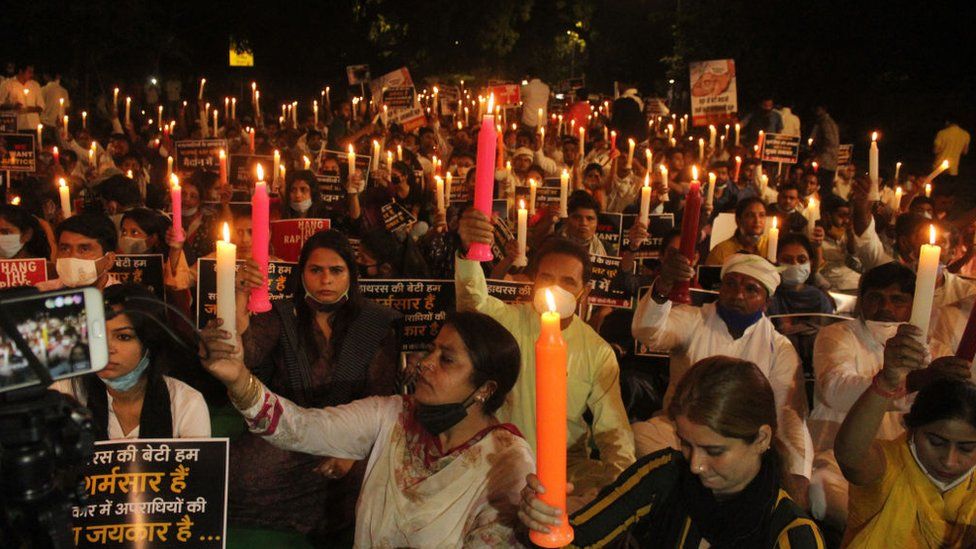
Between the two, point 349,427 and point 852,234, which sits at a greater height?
point 852,234

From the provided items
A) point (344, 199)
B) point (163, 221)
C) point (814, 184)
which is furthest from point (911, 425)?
point (814, 184)

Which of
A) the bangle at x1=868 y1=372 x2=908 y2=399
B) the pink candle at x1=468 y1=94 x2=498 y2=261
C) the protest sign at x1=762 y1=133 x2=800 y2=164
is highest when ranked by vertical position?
the protest sign at x1=762 y1=133 x2=800 y2=164

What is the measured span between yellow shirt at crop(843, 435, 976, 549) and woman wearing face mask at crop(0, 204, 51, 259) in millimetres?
5102

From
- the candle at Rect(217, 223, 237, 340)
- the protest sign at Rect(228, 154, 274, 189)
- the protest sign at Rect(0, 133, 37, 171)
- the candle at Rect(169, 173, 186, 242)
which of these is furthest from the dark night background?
the candle at Rect(217, 223, 237, 340)

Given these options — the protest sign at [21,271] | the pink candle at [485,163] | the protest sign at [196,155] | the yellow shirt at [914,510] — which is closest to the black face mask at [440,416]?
the pink candle at [485,163]

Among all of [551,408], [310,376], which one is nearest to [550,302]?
[551,408]

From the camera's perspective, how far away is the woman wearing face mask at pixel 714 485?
2355 mm

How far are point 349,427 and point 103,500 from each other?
0.85 m

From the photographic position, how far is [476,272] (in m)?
3.63

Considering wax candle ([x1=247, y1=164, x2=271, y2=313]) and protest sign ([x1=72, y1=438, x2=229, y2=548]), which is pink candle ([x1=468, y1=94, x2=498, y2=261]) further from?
protest sign ([x1=72, y1=438, x2=229, y2=548])

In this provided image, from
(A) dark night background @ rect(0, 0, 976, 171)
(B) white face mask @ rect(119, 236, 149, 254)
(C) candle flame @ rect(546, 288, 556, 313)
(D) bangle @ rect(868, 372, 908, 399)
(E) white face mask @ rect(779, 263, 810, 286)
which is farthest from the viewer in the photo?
(A) dark night background @ rect(0, 0, 976, 171)

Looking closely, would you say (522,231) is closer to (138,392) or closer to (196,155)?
(138,392)

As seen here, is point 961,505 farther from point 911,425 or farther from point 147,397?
point 147,397

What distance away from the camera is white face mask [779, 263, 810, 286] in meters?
6.09
